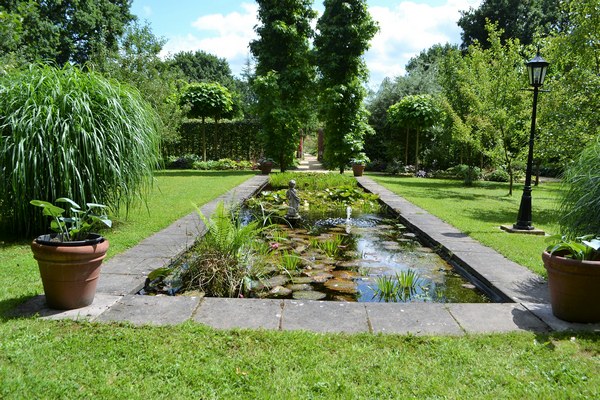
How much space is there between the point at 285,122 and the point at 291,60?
266 cm

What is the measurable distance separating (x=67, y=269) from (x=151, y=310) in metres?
0.64

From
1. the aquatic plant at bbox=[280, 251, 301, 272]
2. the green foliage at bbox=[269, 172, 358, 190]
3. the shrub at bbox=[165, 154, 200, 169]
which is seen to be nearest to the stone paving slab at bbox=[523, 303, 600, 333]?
the aquatic plant at bbox=[280, 251, 301, 272]

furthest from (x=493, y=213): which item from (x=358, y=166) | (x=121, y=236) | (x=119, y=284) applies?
(x=358, y=166)

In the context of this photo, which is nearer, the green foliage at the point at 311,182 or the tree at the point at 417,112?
the green foliage at the point at 311,182

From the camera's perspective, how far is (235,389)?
220 centimetres

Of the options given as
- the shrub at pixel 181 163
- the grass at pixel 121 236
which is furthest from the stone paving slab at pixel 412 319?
the shrub at pixel 181 163

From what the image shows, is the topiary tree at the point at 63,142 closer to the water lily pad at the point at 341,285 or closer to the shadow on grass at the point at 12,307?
the shadow on grass at the point at 12,307

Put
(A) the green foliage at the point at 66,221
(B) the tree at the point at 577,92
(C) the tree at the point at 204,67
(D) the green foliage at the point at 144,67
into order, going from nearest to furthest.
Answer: (A) the green foliage at the point at 66,221
(B) the tree at the point at 577,92
(D) the green foliage at the point at 144,67
(C) the tree at the point at 204,67

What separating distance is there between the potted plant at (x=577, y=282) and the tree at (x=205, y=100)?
17028 millimetres

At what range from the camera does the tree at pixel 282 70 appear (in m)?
16.7

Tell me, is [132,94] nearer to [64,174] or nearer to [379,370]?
[64,174]

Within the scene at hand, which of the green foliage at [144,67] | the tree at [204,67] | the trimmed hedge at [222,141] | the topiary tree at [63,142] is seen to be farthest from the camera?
the tree at [204,67]

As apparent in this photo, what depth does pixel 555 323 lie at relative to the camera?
309cm

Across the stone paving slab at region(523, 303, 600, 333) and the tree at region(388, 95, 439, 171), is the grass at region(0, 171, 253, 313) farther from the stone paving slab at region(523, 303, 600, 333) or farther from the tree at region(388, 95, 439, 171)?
the tree at region(388, 95, 439, 171)
